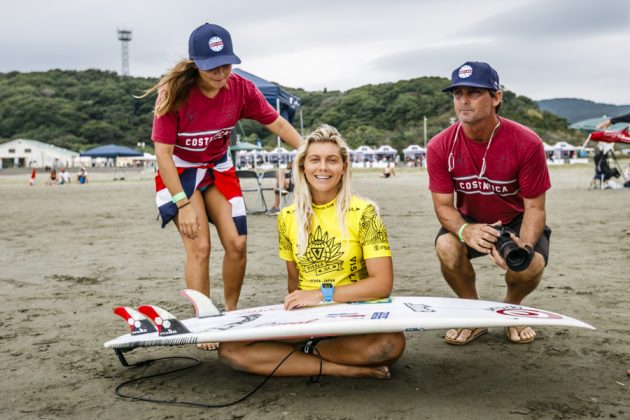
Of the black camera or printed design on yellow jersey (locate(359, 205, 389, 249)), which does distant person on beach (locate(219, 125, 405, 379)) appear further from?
the black camera

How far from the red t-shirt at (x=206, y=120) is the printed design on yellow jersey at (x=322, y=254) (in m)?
0.92

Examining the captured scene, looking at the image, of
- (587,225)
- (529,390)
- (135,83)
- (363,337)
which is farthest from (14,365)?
(135,83)

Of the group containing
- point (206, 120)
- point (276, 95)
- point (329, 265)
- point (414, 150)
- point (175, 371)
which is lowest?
point (175, 371)

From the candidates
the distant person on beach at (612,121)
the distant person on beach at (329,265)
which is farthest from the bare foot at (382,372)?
the distant person on beach at (612,121)

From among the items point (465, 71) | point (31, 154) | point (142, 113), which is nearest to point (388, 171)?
point (465, 71)

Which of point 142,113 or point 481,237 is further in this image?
point 142,113

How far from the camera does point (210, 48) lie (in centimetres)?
298

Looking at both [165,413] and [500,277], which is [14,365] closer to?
[165,413]

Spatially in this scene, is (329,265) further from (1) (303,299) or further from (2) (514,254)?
(2) (514,254)

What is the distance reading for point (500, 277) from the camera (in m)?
4.94

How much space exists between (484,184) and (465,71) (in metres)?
0.66

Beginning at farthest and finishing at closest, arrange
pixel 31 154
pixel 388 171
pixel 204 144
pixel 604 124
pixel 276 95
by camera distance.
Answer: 1. pixel 31 154
2. pixel 388 171
3. pixel 276 95
4. pixel 604 124
5. pixel 204 144

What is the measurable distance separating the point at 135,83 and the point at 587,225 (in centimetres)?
12367

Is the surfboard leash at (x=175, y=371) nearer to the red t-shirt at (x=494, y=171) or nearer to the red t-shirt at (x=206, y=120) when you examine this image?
the red t-shirt at (x=206, y=120)
